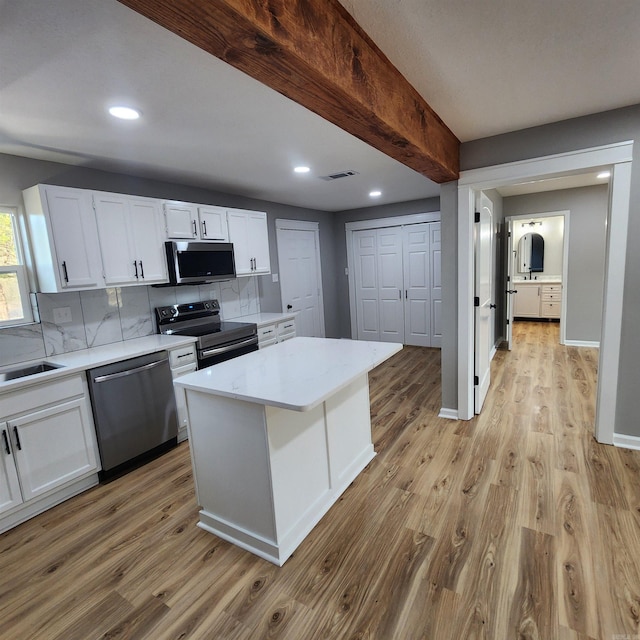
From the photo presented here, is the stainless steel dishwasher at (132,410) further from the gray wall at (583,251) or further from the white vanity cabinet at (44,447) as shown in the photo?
the gray wall at (583,251)

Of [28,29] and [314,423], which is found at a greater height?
[28,29]

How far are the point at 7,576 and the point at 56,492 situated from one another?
577 millimetres

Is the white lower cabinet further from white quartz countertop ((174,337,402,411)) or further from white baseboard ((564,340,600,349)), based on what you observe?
white baseboard ((564,340,600,349))

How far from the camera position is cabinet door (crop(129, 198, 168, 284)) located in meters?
2.96

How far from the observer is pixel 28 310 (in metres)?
2.61

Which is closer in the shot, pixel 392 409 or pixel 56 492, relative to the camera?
pixel 56 492

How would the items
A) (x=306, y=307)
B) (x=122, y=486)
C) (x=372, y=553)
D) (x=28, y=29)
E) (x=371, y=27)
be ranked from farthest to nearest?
(x=306, y=307) < (x=122, y=486) < (x=372, y=553) < (x=371, y=27) < (x=28, y=29)

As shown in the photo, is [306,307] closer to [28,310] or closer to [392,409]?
[392,409]

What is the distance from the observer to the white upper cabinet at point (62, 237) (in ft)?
8.05

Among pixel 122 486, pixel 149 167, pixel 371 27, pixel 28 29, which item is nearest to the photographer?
pixel 28 29

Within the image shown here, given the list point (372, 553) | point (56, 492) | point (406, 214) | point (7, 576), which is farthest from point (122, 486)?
point (406, 214)

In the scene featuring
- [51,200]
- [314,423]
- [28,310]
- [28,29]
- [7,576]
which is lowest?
[7,576]

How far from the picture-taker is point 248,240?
398 centimetres

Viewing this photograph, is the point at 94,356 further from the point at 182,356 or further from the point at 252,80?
the point at 252,80
